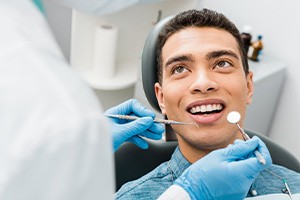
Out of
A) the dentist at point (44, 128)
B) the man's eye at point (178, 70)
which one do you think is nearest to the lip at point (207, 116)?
the man's eye at point (178, 70)

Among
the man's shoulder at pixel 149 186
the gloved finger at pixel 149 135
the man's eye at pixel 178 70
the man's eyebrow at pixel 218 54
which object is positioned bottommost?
the man's shoulder at pixel 149 186

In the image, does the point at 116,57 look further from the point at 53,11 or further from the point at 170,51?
the point at 170,51

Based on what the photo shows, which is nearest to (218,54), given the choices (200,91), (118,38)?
(200,91)

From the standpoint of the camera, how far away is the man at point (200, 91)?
4.11 feet

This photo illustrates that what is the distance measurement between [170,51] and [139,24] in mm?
1324

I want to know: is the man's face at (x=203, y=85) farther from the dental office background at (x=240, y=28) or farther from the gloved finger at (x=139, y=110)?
the dental office background at (x=240, y=28)

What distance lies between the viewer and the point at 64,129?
401 mm

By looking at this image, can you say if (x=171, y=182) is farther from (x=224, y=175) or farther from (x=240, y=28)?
(x=240, y=28)

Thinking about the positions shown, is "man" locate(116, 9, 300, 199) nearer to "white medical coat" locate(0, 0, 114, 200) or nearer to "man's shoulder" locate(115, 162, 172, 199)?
"man's shoulder" locate(115, 162, 172, 199)

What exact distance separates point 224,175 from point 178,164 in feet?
0.94

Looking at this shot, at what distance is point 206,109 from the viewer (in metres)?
1.27

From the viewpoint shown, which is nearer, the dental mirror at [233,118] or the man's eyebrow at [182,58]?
the dental mirror at [233,118]

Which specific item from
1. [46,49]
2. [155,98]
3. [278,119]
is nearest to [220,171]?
[155,98]

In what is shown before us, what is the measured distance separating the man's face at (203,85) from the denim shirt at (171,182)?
3.3 inches
